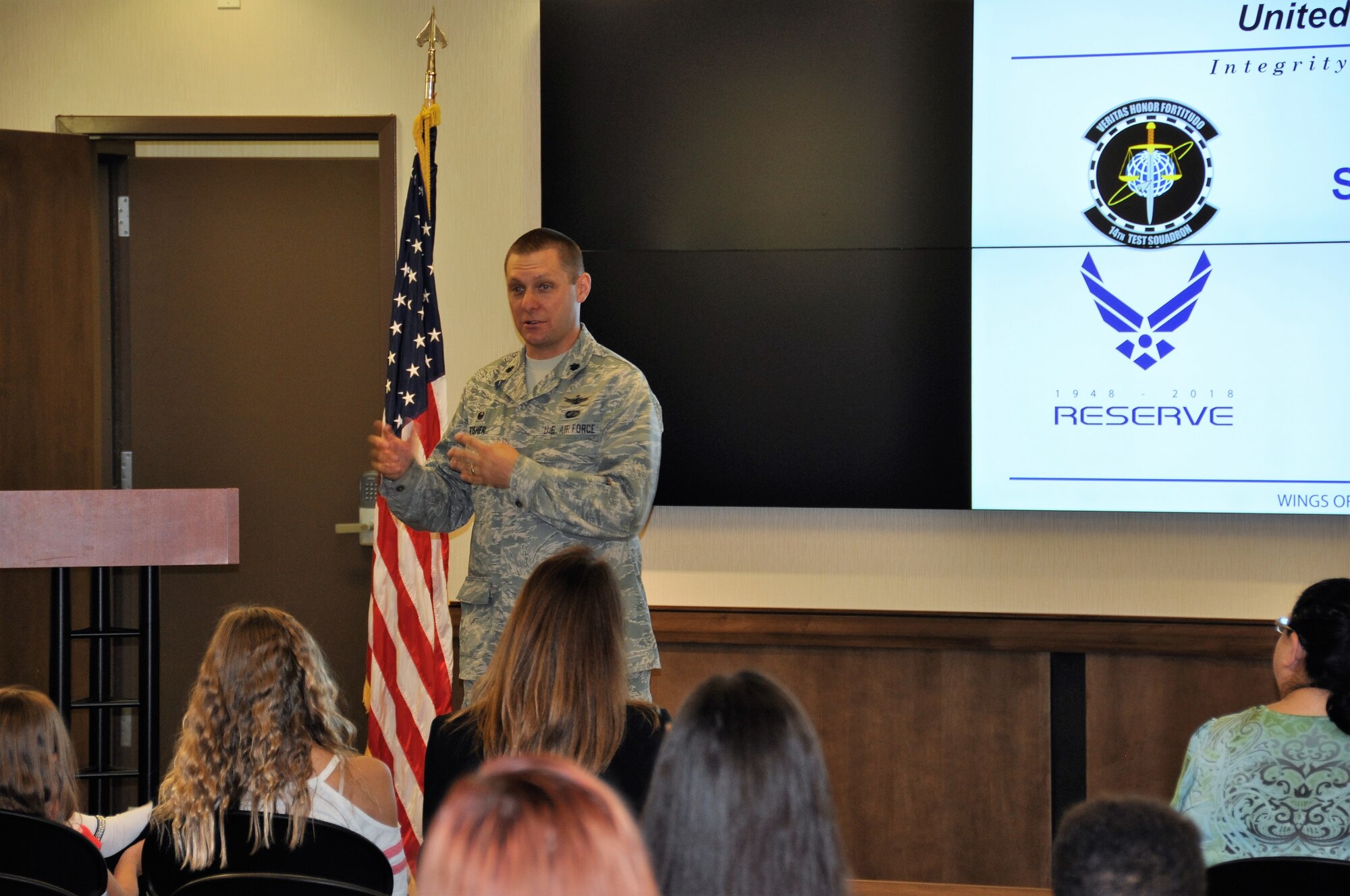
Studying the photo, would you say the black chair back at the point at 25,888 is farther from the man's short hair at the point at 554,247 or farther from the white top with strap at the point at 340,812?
the man's short hair at the point at 554,247

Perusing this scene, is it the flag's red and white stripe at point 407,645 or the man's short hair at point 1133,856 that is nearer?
the man's short hair at point 1133,856

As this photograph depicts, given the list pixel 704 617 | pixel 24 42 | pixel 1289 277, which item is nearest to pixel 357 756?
pixel 704 617

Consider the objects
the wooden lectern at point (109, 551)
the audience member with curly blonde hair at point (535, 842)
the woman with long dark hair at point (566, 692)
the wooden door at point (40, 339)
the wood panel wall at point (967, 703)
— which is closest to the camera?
the audience member with curly blonde hair at point (535, 842)

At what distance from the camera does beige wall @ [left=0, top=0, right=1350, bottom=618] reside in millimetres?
3727

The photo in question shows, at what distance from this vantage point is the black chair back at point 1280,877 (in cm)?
158

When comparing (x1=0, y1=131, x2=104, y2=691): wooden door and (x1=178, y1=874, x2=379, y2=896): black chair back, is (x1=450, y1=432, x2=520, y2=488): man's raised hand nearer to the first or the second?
(x1=178, y1=874, x2=379, y2=896): black chair back

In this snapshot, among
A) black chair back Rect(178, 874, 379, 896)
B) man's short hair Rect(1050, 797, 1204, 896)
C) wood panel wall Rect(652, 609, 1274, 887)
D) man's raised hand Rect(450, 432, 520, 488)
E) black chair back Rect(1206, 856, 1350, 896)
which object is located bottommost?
wood panel wall Rect(652, 609, 1274, 887)

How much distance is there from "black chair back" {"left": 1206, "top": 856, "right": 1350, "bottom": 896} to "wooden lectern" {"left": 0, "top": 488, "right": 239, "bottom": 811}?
2488mm

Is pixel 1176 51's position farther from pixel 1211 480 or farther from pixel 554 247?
pixel 554 247

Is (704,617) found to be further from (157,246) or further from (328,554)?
(157,246)

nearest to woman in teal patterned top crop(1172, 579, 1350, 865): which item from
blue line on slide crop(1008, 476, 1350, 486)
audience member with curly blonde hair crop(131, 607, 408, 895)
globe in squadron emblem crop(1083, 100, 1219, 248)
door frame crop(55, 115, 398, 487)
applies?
audience member with curly blonde hair crop(131, 607, 408, 895)

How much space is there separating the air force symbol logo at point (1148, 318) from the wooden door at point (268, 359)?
8.18 feet

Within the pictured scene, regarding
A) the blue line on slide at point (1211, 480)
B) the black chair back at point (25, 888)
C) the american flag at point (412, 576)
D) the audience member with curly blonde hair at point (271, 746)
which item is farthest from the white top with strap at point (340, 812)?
the blue line on slide at point (1211, 480)

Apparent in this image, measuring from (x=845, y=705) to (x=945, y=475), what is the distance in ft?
2.57
